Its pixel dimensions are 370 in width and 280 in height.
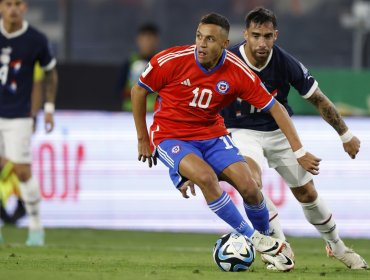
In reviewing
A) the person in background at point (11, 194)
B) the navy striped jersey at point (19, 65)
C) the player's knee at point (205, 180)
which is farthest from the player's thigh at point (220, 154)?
the person in background at point (11, 194)

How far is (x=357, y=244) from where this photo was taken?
→ 14133 millimetres

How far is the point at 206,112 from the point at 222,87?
26 cm

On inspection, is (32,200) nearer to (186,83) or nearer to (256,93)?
(186,83)

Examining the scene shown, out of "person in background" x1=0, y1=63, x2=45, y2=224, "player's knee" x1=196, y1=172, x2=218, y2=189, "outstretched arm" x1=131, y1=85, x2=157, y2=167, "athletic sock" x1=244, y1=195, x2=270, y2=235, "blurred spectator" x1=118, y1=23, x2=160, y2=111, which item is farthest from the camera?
"blurred spectator" x1=118, y1=23, x2=160, y2=111

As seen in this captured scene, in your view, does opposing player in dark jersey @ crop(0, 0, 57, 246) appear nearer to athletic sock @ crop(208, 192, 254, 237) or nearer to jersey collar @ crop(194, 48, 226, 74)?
jersey collar @ crop(194, 48, 226, 74)

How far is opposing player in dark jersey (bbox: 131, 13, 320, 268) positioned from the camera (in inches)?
369

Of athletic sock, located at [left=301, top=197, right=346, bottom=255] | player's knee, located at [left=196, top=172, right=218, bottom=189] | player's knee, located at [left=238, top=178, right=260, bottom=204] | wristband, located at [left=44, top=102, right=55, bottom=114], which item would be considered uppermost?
player's knee, located at [left=196, top=172, right=218, bottom=189]

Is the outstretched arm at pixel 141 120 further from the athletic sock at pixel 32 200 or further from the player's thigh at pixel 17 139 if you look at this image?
the athletic sock at pixel 32 200

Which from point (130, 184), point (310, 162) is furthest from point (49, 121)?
point (310, 162)

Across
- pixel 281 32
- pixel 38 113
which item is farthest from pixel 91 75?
pixel 281 32

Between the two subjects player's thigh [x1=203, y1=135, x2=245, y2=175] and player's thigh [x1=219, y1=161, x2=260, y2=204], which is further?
player's thigh [x1=203, y1=135, x2=245, y2=175]

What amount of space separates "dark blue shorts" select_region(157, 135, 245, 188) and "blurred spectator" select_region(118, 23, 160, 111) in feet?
22.4

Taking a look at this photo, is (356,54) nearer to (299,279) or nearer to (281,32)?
(281,32)

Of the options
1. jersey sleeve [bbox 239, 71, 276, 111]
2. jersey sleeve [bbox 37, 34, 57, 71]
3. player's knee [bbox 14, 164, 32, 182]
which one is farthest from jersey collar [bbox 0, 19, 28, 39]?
jersey sleeve [bbox 239, 71, 276, 111]
